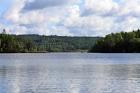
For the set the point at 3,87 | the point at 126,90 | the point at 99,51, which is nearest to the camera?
the point at 126,90

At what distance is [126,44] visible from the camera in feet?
573

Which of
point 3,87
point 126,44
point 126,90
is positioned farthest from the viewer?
point 126,44

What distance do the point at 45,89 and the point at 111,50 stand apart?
150 meters

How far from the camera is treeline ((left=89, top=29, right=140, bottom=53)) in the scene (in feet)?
568

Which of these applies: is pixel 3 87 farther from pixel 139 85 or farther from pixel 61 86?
pixel 139 85

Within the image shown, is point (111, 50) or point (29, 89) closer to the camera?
point (29, 89)

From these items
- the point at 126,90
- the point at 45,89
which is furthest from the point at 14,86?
the point at 126,90

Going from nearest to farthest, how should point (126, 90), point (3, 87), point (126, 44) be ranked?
point (126, 90), point (3, 87), point (126, 44)

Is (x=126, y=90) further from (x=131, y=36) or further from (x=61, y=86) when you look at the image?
(x=131, y=36)

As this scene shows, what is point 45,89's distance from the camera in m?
31.2

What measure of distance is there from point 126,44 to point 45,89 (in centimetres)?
14542

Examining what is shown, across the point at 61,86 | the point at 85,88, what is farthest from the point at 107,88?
the point at 61,86

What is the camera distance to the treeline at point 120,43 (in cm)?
17312

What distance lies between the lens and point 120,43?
175125mm
